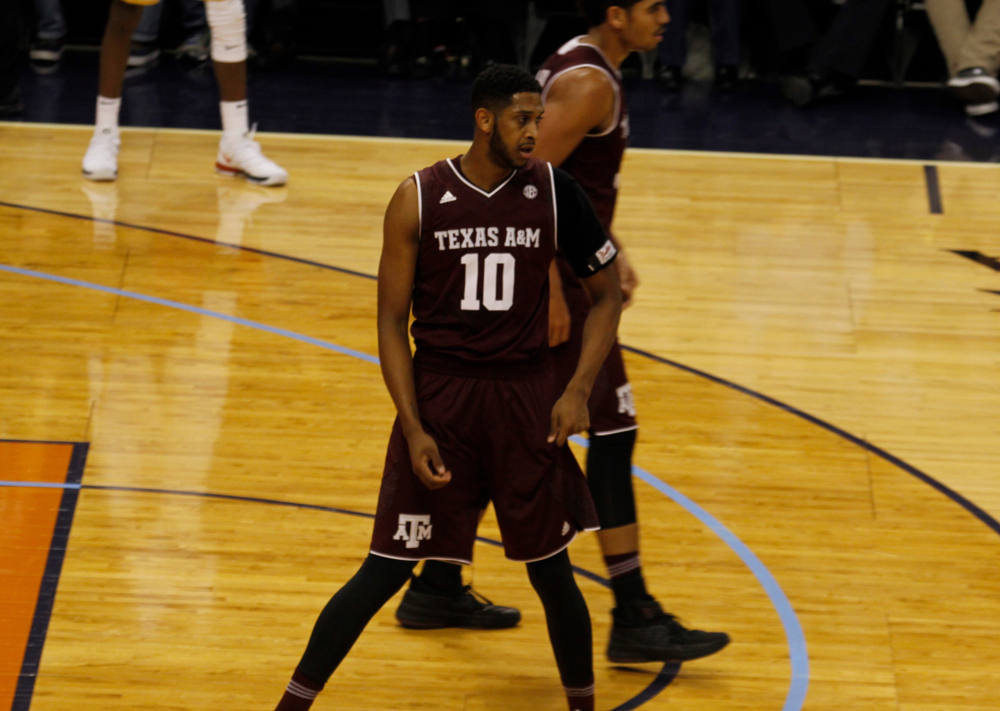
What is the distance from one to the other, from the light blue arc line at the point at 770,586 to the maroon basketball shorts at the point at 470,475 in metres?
0.67

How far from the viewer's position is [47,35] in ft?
26.7

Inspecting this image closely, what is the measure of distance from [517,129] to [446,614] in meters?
1.44

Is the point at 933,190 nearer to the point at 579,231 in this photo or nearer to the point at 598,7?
the point at 598,7

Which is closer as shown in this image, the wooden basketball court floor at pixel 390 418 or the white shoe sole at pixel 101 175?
the wooden basketball court floor at pixel 390 418

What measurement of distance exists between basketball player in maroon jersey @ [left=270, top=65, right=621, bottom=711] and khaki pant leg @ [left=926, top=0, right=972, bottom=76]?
5690 mm

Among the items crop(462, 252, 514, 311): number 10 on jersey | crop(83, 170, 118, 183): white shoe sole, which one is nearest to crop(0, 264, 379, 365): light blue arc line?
crop(83, 170, 118, 183): white shoe sole

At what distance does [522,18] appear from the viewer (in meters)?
8.34

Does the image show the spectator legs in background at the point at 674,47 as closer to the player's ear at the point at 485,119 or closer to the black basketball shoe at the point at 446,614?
the black basketball shoe at the point at 446,614

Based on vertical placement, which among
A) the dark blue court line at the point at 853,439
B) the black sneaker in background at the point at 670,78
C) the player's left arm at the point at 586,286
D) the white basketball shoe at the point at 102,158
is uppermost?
the player's left arm at the point at 586,286

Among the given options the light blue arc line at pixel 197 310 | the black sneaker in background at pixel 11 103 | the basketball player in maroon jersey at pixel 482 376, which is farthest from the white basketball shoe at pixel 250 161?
the basketball player in maroon jersey at pixel 482 376

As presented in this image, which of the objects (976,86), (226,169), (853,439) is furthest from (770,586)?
(976,86)

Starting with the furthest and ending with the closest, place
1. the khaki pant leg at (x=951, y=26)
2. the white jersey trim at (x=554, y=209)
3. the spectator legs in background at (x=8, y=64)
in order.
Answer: the khaki pant leg at (x=951, y=26) < the spectator legs in background at (x=8, y=64) < the white jersey trim at (x=554, y=209)

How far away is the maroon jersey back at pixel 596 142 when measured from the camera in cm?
320

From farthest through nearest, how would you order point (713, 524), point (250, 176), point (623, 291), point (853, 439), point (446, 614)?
point (250, 176) < point (853, 439) < point (713, 524) < point (446, 614) < point (623, 291)
